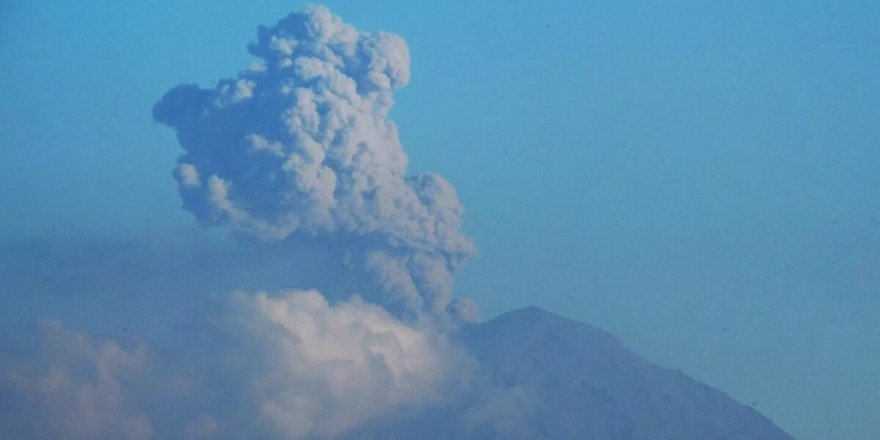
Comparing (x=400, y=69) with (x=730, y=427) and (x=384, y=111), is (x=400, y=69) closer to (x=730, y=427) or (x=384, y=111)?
(x=384, y=111)

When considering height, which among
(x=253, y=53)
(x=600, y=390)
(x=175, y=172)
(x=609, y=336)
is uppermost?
(x=609, y=336)

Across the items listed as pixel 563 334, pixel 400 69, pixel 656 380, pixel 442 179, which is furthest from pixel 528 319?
pixel 400 69

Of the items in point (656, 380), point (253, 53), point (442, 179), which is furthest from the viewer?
point (656, 380)

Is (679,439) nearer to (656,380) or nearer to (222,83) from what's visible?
(656,380)

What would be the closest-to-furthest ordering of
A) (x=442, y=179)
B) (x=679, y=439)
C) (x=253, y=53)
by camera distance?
(x=253, y=53)
(x=442, y=179)
(x=679, y=439)

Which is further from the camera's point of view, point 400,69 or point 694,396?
point 694,396

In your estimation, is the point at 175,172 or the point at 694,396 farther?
the point at 694,396

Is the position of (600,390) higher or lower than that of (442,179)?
higher

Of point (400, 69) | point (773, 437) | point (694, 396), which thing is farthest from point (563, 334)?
point (400, 69)

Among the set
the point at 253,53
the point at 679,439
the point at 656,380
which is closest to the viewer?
the point at 253,53
